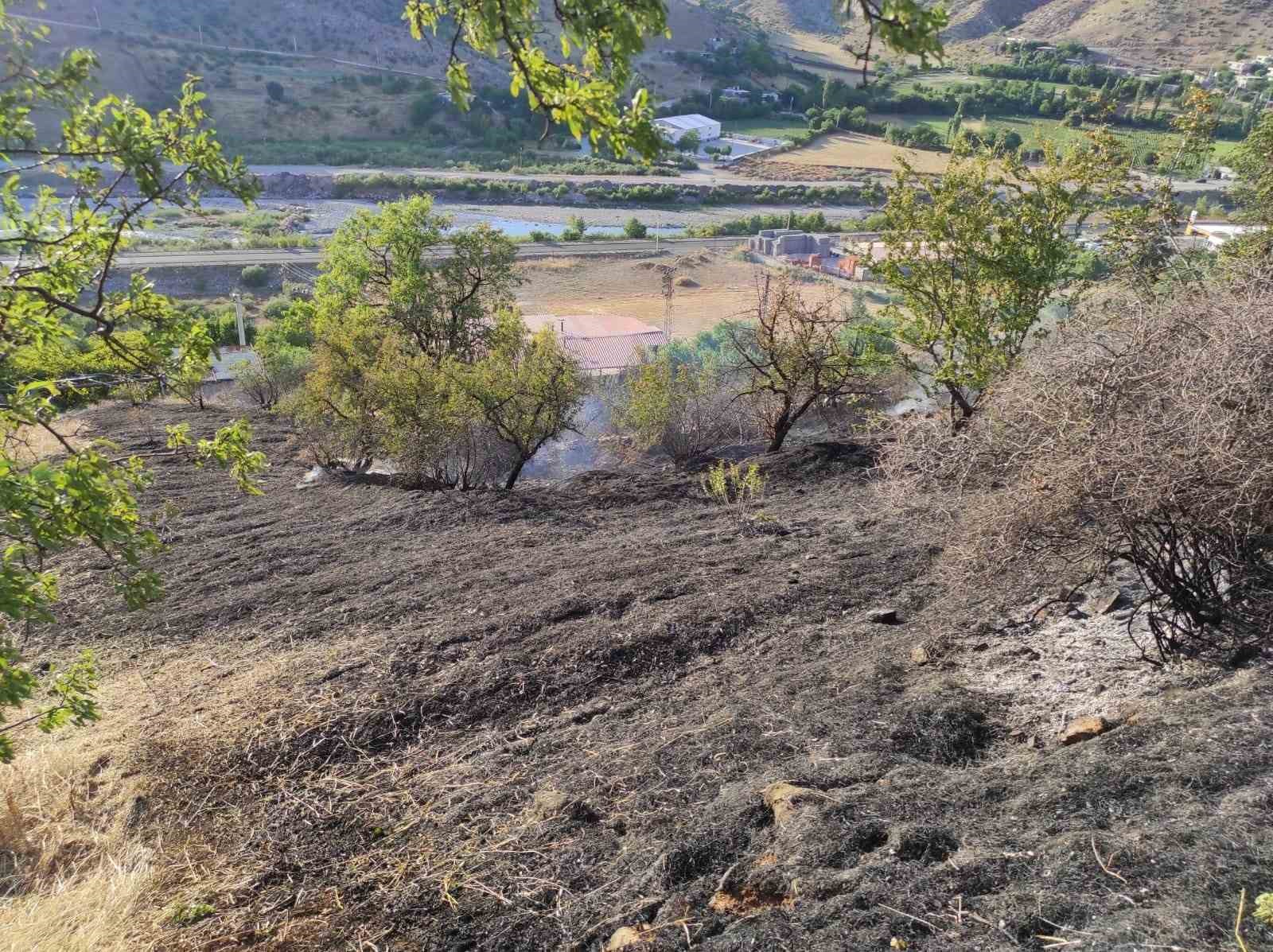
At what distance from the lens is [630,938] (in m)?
3.20

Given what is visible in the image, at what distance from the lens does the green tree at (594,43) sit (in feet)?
8.20

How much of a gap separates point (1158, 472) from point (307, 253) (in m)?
48.7

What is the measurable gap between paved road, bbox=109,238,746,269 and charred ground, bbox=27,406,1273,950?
31917 millimetres

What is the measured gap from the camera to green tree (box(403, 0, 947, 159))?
8.20ft

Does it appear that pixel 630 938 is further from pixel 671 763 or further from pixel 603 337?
pixel 603 337

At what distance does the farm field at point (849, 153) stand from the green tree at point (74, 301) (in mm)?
74548

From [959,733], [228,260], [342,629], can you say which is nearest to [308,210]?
[228,260]

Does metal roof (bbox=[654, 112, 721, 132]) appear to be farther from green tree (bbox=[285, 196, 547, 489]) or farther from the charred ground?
the charred ground

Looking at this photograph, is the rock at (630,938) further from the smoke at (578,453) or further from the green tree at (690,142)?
the green tree at (690,142)

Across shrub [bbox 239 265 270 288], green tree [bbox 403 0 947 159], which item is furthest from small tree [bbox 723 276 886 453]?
shrub [bbox 239 265 270 288]

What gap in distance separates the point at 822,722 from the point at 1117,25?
118m

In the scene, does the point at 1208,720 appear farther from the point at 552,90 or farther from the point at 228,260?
the point at 228,260

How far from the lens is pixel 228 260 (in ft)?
142

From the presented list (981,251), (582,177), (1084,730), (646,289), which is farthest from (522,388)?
(582,177)
